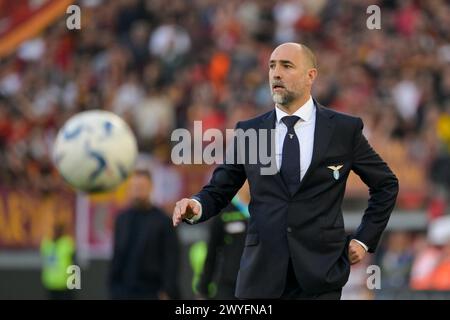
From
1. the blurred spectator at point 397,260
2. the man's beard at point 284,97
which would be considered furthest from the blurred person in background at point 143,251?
the blurred spectator at point 397,260

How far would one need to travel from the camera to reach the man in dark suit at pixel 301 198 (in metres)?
6.00

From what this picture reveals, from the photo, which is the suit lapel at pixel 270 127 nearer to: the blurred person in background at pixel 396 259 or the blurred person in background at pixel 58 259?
the blurred person in background at pixel 396 259

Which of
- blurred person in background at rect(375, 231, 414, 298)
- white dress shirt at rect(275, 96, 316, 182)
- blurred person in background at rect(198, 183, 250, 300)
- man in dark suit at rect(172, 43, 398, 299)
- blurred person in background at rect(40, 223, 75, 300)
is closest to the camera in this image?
man in dark suit at rect(172, 43, 398, 299)

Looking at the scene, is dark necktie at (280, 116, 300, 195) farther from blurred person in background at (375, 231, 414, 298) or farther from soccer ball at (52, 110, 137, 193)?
blurred person in background at (375, 231, 414, 298)

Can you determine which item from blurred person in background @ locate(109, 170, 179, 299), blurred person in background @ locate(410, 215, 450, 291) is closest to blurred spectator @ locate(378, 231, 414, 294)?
blurred person in background @ locate(410, 215, 450, 291)

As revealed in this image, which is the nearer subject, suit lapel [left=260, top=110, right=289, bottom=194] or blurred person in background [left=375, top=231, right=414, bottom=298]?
suit lapel [left=260, top=110, right=289, bottom=194]

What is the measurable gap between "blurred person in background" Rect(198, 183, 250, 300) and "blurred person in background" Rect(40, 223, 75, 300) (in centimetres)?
739

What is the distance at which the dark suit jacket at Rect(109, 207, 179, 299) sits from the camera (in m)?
9.86

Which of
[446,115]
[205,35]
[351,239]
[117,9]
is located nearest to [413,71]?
[446,115]

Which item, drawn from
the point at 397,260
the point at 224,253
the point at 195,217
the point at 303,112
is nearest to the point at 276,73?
the point at 303,112

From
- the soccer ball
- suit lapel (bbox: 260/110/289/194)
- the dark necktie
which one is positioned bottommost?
the dark necktie

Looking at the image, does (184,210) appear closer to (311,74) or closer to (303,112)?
(303,112)
